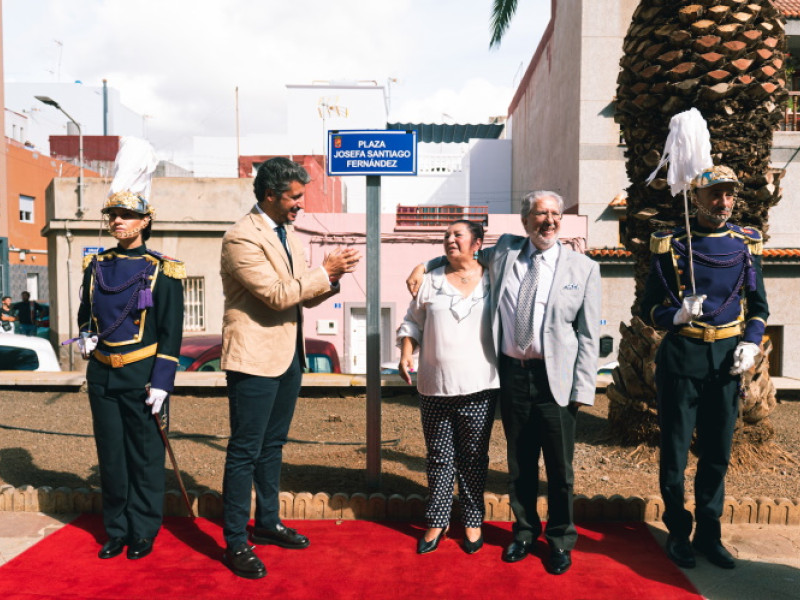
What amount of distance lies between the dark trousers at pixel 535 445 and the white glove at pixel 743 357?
31.9 inches

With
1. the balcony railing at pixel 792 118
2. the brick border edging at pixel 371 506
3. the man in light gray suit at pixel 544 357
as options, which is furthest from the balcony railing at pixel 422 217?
the man in light gray suit at pixel 544 357

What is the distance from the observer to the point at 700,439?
12.0 feet

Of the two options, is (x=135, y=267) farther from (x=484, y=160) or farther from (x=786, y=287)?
(x=484, y=160)

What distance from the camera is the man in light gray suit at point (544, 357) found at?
11.4 feet

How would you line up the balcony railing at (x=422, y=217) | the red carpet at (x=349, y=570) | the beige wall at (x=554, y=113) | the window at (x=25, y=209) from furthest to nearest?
1. the window at (x=25, y=209)
2. the balcony railing at (x=422, y=217)
3. the beige wall at (x=554, y=113)
4. the red carpet at (x=349, y=570)

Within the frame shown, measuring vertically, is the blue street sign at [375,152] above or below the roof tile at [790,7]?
below

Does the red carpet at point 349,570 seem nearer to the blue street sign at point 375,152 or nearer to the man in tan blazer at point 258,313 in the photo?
the man in tan blazer at point 258,313

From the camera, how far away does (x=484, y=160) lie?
32156 millimetres

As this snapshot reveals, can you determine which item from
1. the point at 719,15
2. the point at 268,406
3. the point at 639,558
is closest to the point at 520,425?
the point at 639,558

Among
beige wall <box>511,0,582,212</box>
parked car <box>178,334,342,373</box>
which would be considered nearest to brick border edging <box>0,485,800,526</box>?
parked car <box>178,334,342,373</box>

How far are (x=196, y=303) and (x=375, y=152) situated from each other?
1724 cm

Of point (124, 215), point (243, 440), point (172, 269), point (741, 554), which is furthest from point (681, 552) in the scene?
point (124, 215)

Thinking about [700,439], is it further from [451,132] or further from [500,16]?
[451,132]

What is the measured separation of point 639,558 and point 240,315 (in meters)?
2.47
